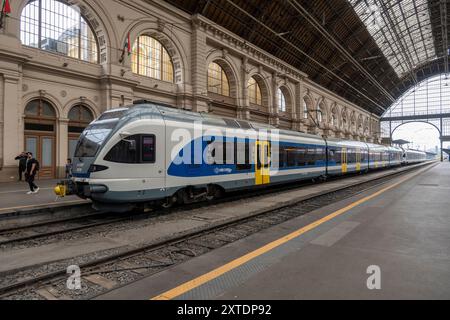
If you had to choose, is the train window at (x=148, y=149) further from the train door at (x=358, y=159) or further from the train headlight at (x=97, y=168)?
the train door at (x=358, y=159)

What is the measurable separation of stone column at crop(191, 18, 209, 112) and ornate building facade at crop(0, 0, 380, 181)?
85 millimetres

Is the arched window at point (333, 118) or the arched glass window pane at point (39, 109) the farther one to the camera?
the arched window at point (333, 118)

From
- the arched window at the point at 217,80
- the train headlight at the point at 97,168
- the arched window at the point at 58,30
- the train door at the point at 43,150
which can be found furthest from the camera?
the arched window at the point at 217,80

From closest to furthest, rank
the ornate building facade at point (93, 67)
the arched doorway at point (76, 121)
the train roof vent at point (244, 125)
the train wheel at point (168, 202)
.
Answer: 1. the train wheel at point (168, 202)
2. the train roof vent at point (244, 125)
3. the ornate building facade at point (93, 67)
4. the arched doorway at point (76, 121)

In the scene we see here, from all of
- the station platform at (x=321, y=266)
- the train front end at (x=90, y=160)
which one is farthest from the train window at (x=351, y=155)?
the train front end at (x=90, y=160)

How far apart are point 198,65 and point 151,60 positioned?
160 inches

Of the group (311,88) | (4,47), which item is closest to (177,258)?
(4,47)

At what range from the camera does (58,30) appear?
17234mm

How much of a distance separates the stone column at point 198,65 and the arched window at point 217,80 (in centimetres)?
240

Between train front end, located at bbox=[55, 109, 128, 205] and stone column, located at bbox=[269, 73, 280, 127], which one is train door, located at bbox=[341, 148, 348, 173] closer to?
stone column, located at bbox=[269, 73, 280, 127]

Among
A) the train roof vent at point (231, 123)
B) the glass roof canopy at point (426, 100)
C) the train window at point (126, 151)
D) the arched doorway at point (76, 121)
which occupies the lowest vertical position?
the train window at point (126, 151)

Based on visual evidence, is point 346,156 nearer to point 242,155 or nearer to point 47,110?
point 242,155

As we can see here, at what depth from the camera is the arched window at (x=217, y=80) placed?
27.5m

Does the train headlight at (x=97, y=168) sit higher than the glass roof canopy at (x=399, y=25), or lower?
lower
